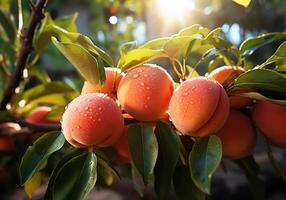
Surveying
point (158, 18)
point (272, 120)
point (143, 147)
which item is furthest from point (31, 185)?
point (158, 18)

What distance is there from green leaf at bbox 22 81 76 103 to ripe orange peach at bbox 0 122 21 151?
95 millimetres

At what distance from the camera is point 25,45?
0.62m

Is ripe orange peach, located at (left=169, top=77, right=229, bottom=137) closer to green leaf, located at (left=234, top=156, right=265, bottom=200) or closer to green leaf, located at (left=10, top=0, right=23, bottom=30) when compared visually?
green leaf, located at (left=234, top=156, right=265, bottom=200)

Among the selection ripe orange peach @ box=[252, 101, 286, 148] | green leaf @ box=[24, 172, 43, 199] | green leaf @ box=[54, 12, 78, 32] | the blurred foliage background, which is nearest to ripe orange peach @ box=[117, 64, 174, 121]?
ripe orange peach @ box=[252, 101, 286, 148]

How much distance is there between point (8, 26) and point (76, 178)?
1.41 ft

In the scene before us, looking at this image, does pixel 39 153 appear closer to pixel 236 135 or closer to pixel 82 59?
pixel 82 59

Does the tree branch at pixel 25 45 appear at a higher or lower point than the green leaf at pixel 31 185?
higher

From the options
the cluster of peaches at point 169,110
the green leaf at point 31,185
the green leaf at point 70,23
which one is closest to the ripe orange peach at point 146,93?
the cluster of peaches at point 169,110

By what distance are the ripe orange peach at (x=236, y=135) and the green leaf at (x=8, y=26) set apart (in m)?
0.47

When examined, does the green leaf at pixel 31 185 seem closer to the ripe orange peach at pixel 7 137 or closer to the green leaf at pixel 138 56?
the ripe orange peach at pixel 7 137

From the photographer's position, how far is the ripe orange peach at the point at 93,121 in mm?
432

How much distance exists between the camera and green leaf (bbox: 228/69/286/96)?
433mm

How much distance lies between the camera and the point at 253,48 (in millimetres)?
572

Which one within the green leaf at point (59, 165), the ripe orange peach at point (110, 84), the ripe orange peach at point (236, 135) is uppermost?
the ripe orange peach at point (110, 84)
